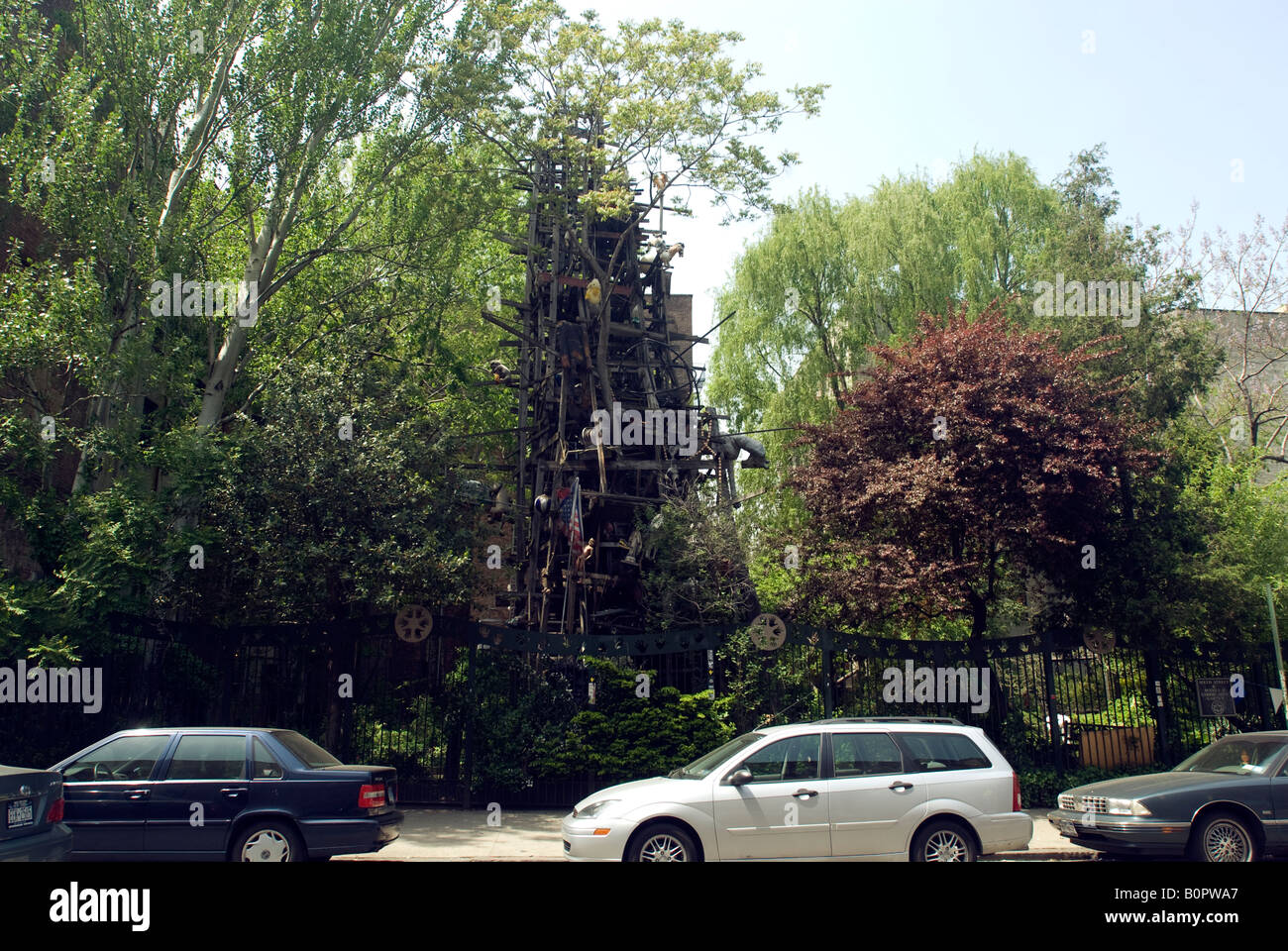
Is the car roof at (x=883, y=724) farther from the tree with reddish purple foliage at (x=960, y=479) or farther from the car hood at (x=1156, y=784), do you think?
the tree with reddish purple foliage at (x=960, y=479)

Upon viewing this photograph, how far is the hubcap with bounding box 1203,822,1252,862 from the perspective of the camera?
9.42m

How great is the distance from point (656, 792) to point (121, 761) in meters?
5.68

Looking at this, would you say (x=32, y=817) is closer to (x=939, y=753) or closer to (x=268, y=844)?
(x=268, y=844)

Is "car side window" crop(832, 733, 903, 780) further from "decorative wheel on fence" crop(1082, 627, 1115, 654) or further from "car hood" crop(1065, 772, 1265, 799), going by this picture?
"decorative wheel on fence" crop(1082, 627, 1115, 654)

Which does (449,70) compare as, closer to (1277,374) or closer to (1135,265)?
(1135,265)

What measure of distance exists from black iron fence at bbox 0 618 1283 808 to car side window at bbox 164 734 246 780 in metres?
4.71

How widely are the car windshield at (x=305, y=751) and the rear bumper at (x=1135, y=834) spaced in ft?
27.4

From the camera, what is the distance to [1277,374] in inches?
1308

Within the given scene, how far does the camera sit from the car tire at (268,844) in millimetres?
8914

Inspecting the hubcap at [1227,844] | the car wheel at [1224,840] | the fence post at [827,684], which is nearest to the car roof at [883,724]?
the car wheel at [1224,840]

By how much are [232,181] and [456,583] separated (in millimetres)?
10354

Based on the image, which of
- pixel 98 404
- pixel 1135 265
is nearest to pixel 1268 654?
pixel 1135 265

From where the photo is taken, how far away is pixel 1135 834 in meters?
9.46

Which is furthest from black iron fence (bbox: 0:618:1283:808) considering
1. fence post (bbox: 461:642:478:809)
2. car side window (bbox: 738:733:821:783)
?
car side window (bbox: 738:733:821:783)
